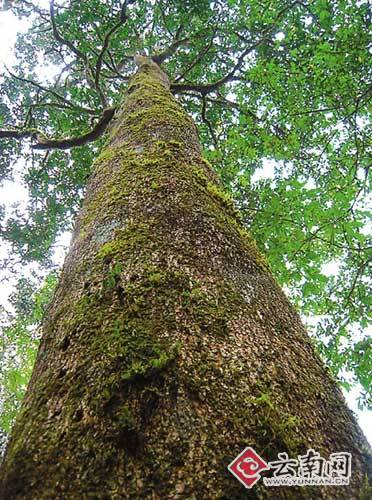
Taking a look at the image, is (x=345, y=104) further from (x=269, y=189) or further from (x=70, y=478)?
(x=70, y=478)

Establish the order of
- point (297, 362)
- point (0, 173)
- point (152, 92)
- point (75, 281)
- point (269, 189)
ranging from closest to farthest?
point (297, 362) < point (75, 281) < point (152, 92) < point (269, 189) < point (0, 173)

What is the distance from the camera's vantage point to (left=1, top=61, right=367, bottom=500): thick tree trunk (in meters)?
0.91

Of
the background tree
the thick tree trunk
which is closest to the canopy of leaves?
the background tree

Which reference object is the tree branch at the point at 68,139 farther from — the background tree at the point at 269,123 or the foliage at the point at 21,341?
the foliage at the point at 21,341

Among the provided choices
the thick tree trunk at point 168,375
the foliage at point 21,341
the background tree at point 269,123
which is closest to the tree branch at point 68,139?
the background tree at point 269,123

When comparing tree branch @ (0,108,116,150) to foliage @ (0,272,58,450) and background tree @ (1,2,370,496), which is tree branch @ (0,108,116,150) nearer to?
background tree @ (1,2,370,496)

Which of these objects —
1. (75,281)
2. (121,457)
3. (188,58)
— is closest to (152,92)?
(75,281)

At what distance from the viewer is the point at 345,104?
4.70 metres

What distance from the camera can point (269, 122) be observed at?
567 cm

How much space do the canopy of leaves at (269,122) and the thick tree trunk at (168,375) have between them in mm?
3014

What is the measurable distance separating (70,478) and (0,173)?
8.97 m

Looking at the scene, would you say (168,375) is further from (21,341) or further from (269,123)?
(21,341)

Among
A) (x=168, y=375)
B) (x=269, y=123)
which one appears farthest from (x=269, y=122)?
(x=168, y=375)

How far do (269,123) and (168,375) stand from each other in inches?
207
